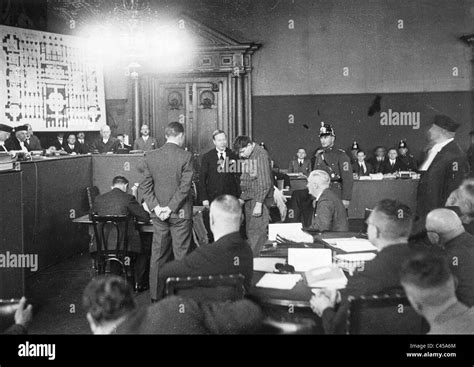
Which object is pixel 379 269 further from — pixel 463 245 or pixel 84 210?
pixel 84 210

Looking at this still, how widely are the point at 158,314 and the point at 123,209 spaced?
2787 mm

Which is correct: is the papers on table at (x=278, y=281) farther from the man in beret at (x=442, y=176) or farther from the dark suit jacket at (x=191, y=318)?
the man in beret at (x=442, y=176)

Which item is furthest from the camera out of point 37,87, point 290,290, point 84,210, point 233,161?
point 37,87

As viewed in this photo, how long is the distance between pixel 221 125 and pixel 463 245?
310 inches

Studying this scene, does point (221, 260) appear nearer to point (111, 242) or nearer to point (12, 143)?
point (111, 242)

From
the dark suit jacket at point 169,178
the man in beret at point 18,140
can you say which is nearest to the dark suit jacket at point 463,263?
the dark suit jacket at point 169,178

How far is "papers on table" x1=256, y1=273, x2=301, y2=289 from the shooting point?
103 inches

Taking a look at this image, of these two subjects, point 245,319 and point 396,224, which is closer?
point 245,319

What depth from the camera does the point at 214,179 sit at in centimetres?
570

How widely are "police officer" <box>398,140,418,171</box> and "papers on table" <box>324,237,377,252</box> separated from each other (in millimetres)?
6764

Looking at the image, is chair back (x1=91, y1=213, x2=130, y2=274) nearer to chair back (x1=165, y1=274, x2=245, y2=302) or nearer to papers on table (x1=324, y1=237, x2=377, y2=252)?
papers on table (x1=324, y1=237, x2=377, y2=252)
